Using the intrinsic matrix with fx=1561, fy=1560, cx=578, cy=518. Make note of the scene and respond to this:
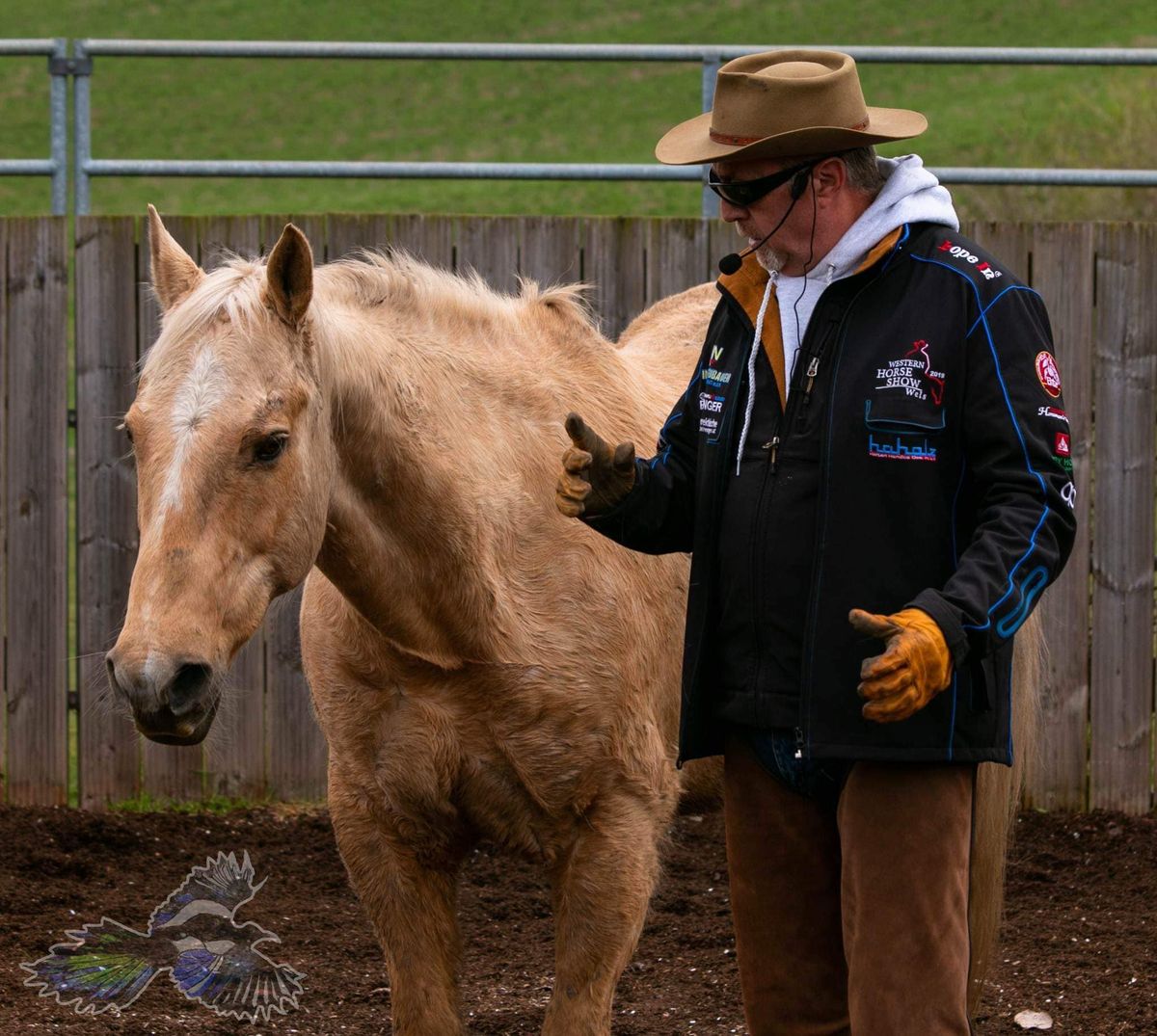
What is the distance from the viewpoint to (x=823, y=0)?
24.1 m

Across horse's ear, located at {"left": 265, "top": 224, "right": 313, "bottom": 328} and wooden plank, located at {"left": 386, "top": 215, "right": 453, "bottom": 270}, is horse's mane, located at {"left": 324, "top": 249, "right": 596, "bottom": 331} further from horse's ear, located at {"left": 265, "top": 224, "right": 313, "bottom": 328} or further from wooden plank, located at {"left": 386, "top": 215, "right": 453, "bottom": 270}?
wooden plank, located at {"left": 386, "top": 215, "right": 453, "bottom": 270}

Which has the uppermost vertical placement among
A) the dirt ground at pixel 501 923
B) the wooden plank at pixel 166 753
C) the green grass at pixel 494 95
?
the green grass at pixel 494 95

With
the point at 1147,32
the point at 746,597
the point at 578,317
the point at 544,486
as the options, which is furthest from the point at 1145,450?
the point at 1147,32

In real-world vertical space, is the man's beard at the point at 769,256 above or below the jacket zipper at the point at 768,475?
above

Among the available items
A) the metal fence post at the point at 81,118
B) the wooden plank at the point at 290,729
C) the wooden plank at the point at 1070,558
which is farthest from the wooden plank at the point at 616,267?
the metal fence post at the point at 81,118

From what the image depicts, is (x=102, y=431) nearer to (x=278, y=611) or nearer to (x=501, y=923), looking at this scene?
(x=278, y=611)

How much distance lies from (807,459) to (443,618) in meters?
1.00

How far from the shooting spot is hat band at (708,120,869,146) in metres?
2.92

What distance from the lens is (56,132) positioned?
19.5ft

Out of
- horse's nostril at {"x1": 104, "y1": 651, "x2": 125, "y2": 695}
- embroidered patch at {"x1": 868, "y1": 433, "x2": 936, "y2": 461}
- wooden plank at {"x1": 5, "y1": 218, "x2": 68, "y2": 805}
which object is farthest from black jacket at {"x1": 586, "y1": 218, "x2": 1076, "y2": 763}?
wooden plank at {"x1": 5, "y1": 218, "x2": 68, "y2": 805}

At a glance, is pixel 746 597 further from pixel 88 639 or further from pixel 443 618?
pixel 88 639

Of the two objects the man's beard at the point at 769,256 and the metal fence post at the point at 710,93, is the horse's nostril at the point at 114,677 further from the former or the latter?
the metal fence post at the point at 710,93

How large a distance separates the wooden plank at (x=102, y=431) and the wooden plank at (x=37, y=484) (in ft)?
0.23

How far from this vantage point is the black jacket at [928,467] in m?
2.64
